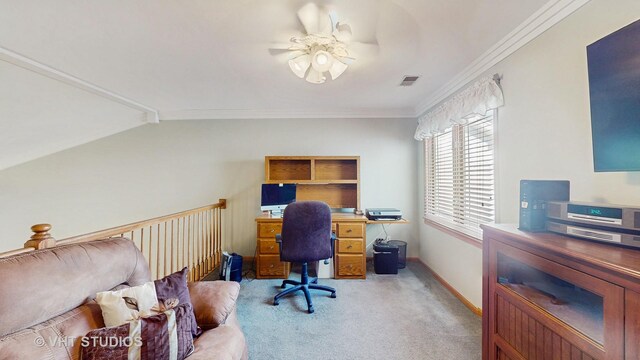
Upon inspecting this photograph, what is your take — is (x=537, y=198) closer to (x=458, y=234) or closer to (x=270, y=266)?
(x=458, y=234)

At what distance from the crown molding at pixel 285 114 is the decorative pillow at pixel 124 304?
2.83 m

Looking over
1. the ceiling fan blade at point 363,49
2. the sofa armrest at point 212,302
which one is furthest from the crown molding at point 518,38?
the sofa armrest at point 212,302

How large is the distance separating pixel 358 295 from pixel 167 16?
2.89 meters

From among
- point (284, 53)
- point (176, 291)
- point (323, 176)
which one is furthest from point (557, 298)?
point (323, 176)

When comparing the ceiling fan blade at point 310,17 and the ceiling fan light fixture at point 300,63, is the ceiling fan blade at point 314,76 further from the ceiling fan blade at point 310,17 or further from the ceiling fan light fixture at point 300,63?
the ceiling fan blade at point 310,17

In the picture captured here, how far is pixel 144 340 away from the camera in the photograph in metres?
1.00

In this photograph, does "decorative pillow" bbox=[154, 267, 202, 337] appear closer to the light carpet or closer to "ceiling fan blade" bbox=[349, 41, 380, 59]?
→ the light carpet

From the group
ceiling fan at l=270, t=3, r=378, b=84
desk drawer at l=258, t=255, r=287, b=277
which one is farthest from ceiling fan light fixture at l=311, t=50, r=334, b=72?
desk drawer at l=258, t=255, r=287, b=277

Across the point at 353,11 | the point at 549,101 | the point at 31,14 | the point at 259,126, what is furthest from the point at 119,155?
the point at 549,101

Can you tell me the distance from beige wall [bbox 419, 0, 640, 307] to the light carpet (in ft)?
1.40

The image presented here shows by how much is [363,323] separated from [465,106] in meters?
2.18

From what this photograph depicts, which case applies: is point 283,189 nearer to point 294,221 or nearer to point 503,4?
point 294,221

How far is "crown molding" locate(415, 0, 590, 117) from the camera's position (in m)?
1.40

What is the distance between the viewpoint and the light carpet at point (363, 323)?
1.78m
